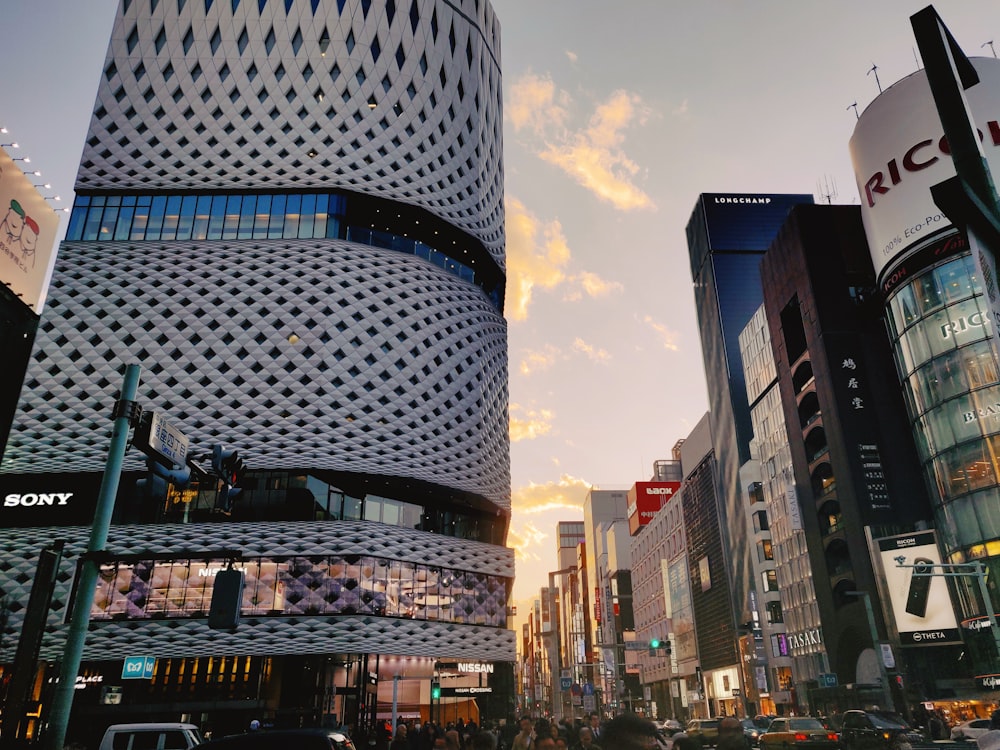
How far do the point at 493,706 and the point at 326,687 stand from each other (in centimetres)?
1567

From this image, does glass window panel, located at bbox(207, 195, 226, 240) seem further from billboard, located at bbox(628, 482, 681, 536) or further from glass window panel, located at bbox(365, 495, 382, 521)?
billboard, located at bbox(628, 482, 681, 536)

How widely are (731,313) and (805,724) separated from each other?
102490 mm

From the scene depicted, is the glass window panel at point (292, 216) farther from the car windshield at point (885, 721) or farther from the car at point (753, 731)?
the car windshield at point (885, 721)

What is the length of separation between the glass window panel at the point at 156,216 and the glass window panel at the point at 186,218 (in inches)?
61.0

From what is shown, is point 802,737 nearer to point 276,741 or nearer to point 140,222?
point 276,741

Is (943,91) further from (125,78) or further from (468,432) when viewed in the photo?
(125,78)

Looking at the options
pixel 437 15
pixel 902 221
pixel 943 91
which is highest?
pixel 437 15

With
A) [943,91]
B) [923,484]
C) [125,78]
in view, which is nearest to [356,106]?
[125,78]

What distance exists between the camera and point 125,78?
209 ft

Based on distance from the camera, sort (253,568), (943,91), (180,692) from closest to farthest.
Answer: (943,91) → (180,692) → (253,568)

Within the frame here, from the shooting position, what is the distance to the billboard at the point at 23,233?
6347 centimetres

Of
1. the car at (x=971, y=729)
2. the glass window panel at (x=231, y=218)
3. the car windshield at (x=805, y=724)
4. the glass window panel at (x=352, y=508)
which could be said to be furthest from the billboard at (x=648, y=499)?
→ the car windshield at (x=805, y=724)

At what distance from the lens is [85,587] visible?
11.9 meters

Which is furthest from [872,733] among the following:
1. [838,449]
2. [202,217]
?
[202,217]
